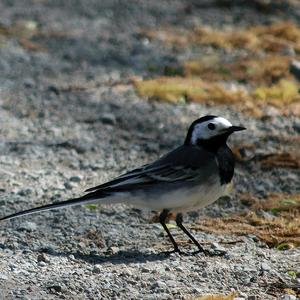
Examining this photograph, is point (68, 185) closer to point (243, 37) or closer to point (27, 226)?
point (27, 226)

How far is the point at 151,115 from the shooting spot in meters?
11.4

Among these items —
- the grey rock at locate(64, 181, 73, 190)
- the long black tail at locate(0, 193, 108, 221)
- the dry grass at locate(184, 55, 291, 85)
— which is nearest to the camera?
the long black tail at locate(0, 193, 108, 221)

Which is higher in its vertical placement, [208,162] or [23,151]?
[208,162]

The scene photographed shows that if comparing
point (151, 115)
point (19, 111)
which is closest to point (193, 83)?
point (151, 115)

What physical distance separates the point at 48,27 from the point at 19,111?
13.7 ft

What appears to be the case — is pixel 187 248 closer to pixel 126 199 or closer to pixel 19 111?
pixel 126 199

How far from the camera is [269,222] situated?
8.35 m

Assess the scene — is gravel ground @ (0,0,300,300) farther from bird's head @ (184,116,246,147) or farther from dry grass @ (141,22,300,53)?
bird's head @ (184,116,246,147)

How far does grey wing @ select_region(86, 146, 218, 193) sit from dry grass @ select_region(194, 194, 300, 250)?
2.16 ft

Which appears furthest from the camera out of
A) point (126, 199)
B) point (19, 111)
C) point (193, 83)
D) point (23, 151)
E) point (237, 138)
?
point (193, 83)

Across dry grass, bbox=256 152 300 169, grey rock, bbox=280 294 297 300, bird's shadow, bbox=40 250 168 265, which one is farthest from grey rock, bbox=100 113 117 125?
grey rock, bbox=280 294 297 300

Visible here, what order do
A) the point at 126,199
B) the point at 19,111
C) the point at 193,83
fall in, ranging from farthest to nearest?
the point at 193,83 → the point at 19,111 → the point at 126,199

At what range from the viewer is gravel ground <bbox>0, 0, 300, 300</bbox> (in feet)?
22.1

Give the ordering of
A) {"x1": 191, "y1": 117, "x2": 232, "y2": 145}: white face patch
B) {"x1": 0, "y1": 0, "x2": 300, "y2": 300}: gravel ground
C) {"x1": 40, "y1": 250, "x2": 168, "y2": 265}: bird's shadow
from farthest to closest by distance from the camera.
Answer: {"x1": 191, "y1": 117, "x2": 232, "y2": 145}: white face patch
{"x1": 40, "y1": 250, "x2": 168, "y2": 265}: bird's shadow
{"x1": 0, "y1": 0, "x2": 300, "y2": 300}: gravel ground
